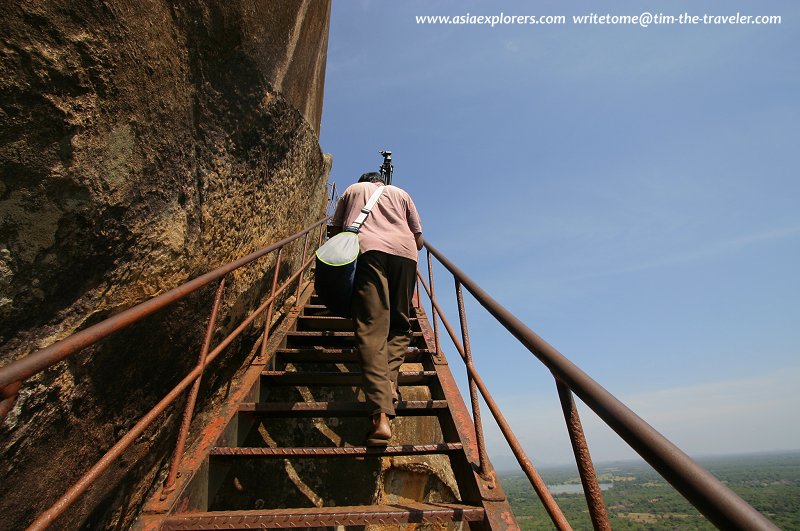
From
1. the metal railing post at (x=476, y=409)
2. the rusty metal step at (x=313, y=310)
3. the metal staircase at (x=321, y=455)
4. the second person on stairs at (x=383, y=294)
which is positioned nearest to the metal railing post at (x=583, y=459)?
the metal staircase at (x=321, y=455)

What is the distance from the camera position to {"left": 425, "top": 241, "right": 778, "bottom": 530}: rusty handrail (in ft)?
1.84

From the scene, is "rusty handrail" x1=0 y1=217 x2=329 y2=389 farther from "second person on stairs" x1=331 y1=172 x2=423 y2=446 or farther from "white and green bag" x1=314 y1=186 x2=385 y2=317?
"second person on stairs" x1=331 y1=172 x2=423 y2=446

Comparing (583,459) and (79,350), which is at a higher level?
(79,350)

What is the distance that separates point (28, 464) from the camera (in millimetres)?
1611

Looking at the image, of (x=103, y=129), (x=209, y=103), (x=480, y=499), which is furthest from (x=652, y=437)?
(x=209, y=103)

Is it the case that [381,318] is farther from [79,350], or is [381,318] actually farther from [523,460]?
[79,350]

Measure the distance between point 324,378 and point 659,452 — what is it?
2.70 m

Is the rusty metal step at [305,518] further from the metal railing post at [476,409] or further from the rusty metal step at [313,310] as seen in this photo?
the rusty metal step at [313,310]

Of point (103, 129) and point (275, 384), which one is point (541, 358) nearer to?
point (103, 129)

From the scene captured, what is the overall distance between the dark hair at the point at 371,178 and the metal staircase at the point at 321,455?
141 centimetres

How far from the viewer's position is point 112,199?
6.02ft

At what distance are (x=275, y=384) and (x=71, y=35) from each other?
2410mm

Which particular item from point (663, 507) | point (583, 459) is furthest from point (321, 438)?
point (663, 507)

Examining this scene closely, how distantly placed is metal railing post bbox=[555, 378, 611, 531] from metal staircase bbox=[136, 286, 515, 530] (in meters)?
0.87
